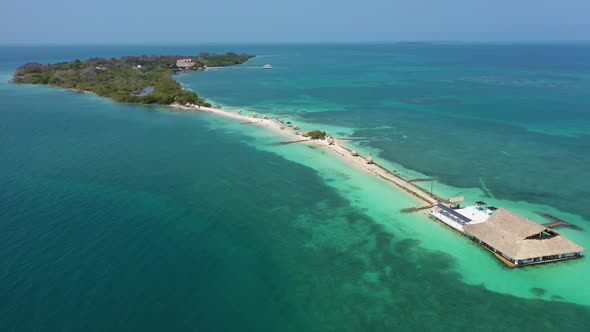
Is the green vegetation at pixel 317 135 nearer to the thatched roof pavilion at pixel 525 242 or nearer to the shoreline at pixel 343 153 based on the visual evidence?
the shoreline at pixel 343 153

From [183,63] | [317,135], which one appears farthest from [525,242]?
[183,63]

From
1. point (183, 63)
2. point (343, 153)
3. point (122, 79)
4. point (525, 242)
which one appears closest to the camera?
point (525, 242)

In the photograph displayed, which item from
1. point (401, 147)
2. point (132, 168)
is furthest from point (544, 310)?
point (132, 168)

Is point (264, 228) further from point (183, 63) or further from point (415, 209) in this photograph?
point (183, 63)

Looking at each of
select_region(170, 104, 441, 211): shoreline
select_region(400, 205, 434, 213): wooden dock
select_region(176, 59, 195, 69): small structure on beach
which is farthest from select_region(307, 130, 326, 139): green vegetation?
select_region(176, 59, 195, 69): small structure on beach

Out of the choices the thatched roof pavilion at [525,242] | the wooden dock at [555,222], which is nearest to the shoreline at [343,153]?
the thatched roof pavilion at [525,242]

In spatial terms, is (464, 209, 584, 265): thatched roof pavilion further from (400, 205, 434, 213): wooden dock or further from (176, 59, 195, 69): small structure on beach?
(176, 59, 195, 69): small structure on beach
